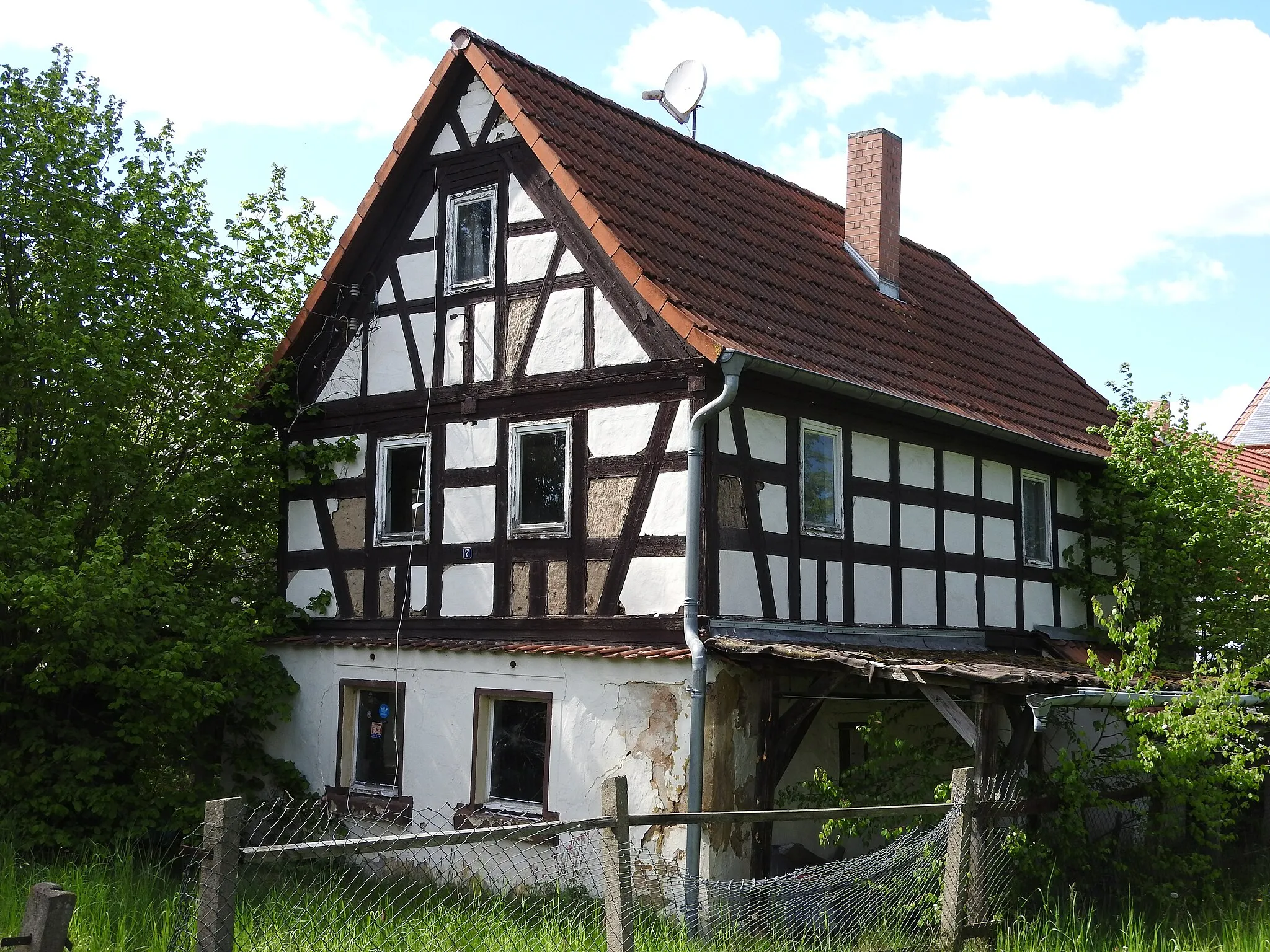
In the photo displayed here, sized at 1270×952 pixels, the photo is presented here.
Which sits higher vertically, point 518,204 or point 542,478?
point 518,204

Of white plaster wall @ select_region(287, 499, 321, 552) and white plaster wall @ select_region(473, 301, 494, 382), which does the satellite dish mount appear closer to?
white plaster wall @ select_region(473, 301, 494, 382)

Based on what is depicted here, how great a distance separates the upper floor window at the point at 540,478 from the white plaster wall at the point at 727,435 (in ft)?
5.04

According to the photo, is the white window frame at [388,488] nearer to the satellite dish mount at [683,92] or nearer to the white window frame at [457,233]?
the white window frame at [457,233]

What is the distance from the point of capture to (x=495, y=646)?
12.0m

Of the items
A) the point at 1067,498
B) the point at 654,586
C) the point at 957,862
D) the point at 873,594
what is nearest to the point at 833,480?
the point at 873,594

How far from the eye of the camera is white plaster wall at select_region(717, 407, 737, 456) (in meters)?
11.3

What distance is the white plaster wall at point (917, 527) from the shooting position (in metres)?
A: 13.1

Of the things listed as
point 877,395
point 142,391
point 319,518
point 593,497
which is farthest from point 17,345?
point 877,395

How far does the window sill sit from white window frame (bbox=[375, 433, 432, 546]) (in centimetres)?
246

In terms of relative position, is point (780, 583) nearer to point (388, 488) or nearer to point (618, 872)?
point (388, 488)

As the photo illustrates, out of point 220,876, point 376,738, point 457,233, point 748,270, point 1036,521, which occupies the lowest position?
point 220,876

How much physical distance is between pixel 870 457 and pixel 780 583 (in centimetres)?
184

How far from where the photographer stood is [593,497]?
1180 cm

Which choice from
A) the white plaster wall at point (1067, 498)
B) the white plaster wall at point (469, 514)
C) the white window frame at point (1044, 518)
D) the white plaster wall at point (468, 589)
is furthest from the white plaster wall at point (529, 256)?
the white plaster wall at point (1067, 498)
